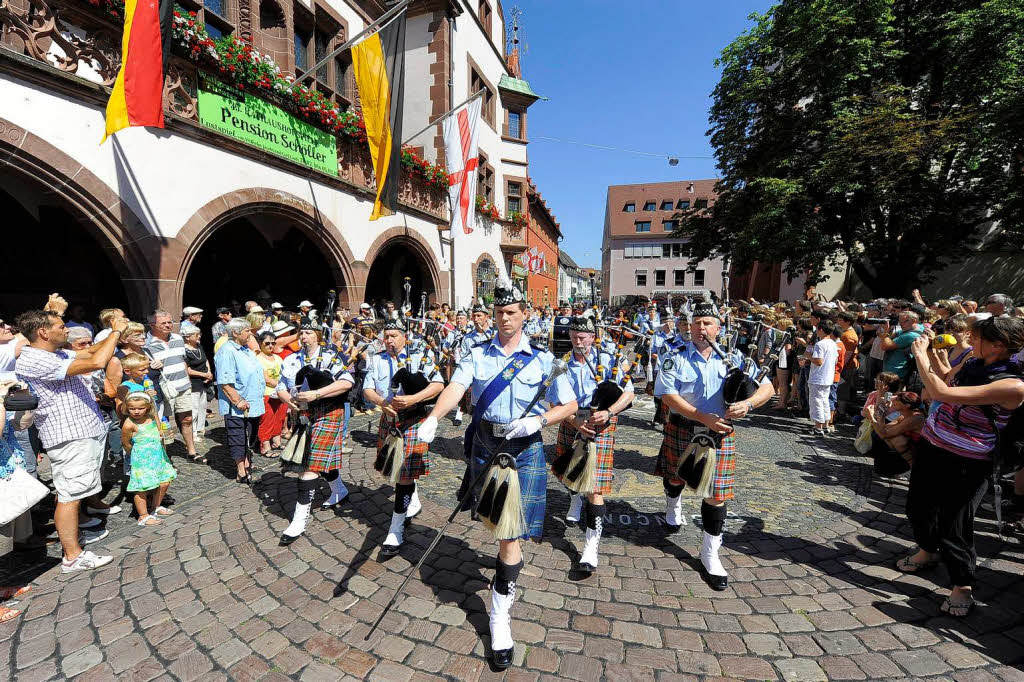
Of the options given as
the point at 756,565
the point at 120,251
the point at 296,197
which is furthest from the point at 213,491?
the point at 296,197

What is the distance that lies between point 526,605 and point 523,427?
1543mm

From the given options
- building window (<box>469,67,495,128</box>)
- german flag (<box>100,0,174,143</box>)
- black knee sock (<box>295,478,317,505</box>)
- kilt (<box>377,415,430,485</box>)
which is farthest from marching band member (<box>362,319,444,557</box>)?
building window (<box>469,67,495,128</box>)

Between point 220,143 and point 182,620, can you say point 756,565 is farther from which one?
point 220,143

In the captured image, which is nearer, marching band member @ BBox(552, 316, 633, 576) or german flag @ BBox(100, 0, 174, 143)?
marching band member @ BBox(552, 316, 633, 576)

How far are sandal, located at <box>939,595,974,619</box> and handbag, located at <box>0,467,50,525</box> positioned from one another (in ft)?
21.6

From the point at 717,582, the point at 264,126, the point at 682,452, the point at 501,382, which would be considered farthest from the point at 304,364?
the point at 264,126

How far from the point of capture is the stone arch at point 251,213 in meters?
7.74

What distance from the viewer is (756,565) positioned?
3754mm

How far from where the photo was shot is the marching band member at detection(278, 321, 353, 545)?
416cm

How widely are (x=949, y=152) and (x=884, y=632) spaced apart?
62.3 ft

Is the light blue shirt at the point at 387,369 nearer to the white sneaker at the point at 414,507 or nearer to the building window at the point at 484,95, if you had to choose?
the white sneaker at the point at 414,507

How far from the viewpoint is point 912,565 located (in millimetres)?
3629

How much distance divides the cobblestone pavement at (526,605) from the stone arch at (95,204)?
4691 mm

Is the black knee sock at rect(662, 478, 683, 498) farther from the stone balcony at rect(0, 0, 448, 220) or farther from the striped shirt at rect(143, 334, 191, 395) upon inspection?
the stone balcony at rect(0, 0, 448, 220)
